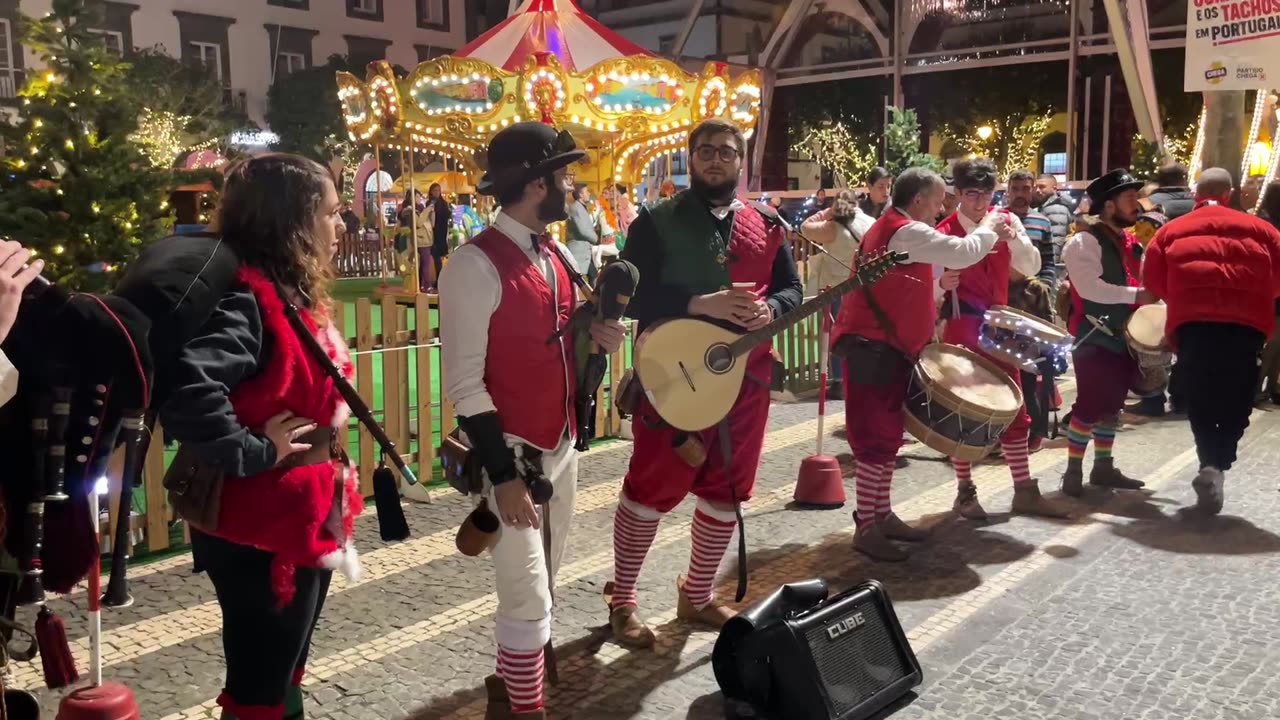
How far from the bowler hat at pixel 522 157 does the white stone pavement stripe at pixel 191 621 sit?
4.27ft

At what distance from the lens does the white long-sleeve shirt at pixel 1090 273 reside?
610 cm

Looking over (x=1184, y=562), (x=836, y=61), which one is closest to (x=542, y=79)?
(x=1184, y=562)

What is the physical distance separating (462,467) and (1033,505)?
4061 mm

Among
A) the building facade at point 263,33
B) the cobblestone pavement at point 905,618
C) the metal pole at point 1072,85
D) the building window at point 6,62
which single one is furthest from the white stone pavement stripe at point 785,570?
the building window at point 6,62

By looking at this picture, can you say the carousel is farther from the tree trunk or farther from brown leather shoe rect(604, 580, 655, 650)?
brown leather shoe rect(604, 580, 655, 650)

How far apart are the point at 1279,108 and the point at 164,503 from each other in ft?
49.7

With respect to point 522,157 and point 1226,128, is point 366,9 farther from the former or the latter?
point 522,157

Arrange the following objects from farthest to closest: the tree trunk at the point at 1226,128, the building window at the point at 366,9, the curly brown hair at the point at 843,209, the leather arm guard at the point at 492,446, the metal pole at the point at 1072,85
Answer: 1. the building window at the point at 366,9
2. the metal pole at the point at 1072,85
3. the tree trunk at the point at 1226,128
4. the curly brown hair at the point at 843,209
5. the leather arm guard at the point at 492,446

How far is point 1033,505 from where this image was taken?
5988mm

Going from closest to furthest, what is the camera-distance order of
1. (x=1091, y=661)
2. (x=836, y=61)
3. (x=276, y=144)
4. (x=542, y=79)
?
(x=1091, y=661), (x=542, y=79), (x=836, y=61), (x=276, y=144)

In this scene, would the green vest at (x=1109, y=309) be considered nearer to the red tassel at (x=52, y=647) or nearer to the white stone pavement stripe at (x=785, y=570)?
the white stone pavement stripe at (x=785, y=570)

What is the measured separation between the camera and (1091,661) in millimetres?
3973

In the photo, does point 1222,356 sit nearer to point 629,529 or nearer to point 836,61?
point 629,529

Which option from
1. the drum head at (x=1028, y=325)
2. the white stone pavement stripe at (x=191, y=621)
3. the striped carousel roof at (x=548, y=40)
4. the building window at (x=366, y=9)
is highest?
the building window at (x=366, y=9)
